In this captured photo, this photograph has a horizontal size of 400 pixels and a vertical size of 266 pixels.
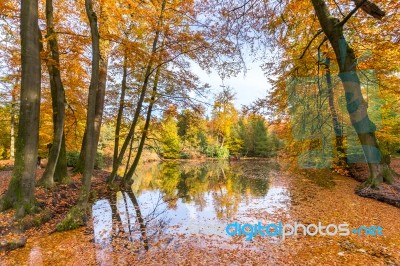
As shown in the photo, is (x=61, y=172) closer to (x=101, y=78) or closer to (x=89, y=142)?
(x=101, y=78)

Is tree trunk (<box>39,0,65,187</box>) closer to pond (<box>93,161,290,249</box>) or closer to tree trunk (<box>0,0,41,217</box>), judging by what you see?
pond (<box>93,161,290,249</box>)

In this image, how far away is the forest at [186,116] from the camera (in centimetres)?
436

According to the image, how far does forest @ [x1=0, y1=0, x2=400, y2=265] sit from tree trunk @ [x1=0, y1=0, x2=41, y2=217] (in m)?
0.02

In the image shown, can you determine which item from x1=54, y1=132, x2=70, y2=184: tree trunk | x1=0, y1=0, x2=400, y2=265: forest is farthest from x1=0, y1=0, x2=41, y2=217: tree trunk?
x1=54, y1=132, x2=70, y2=184: tree trunk

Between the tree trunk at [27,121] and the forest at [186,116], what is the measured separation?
22 mm

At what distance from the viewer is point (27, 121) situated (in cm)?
539

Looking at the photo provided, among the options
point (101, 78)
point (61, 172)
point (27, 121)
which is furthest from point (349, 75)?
point (61, 172)

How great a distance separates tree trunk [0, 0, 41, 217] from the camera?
5.25m

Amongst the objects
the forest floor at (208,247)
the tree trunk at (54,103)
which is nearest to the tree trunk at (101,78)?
the tree trunk at (54,103)

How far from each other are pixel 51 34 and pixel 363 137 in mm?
9115

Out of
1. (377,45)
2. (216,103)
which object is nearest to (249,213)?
(216,103)

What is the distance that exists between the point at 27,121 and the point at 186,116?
604cm

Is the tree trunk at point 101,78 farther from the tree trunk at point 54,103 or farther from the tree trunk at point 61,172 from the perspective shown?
the tree trunk at point 61,172

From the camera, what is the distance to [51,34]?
24.4 feet
